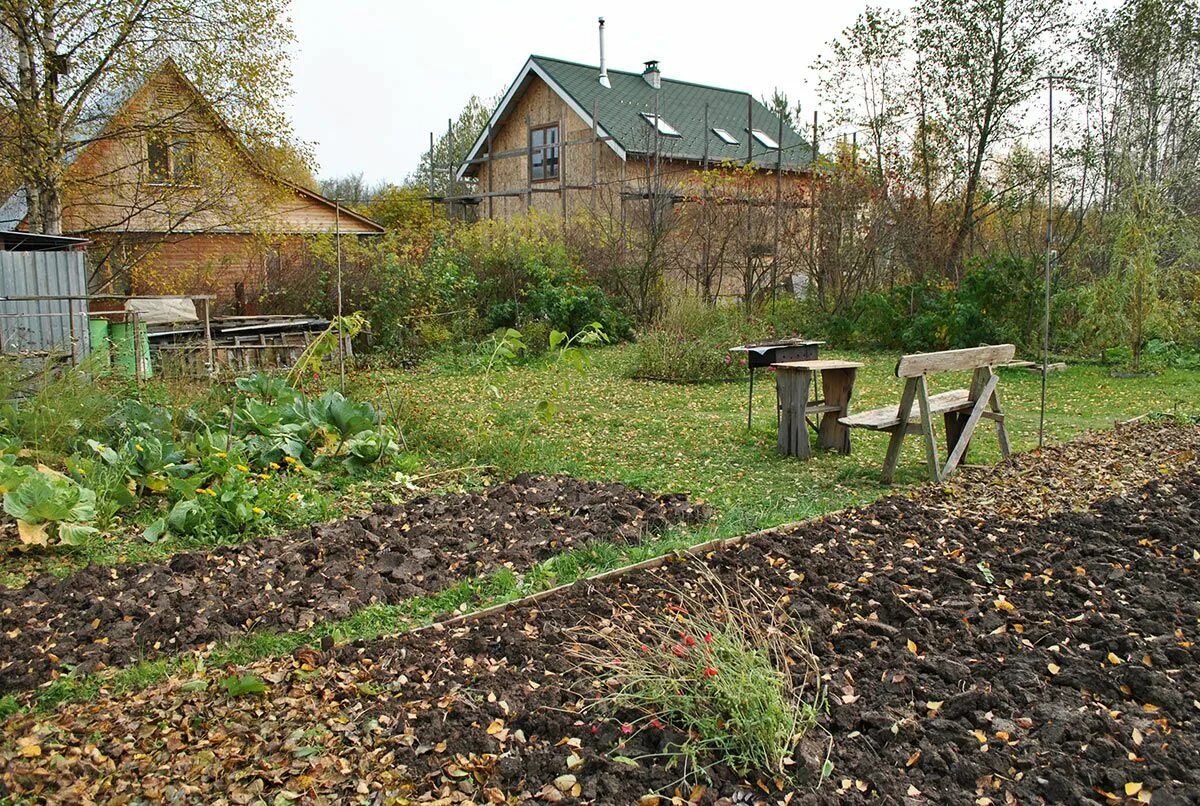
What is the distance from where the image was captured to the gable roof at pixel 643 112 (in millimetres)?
22875

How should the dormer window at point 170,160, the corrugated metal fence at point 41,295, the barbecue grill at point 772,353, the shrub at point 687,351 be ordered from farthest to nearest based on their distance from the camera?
1. the dormer window at point 170,160
2. the shrub at point 687,351
3. the corrugated metal fence at point 41,295
4. the barbecue grill at point 772,353

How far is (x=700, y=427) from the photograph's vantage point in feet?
29.0

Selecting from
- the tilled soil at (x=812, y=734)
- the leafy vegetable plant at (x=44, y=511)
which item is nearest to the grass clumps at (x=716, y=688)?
the tilled soil at (x=812, y=734)

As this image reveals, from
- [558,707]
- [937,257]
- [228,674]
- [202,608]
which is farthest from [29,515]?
[937,257]

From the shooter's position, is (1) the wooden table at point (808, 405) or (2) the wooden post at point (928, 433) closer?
(2) the wooden post at point (928, 433)

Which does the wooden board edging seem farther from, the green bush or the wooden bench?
the green bush

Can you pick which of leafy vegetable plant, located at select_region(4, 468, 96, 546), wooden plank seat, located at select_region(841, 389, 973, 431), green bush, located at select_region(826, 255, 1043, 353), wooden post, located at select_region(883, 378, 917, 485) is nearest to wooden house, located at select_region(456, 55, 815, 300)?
green bush, located at select_region(826, 255, 1043, 353)

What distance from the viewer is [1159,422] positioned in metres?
8.24

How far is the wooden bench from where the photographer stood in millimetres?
6129

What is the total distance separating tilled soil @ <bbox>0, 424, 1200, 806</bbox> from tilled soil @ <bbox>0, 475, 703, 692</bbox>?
1.69 feet

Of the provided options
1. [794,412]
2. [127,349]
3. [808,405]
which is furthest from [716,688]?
[127,349]

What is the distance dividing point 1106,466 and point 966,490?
1.33 m

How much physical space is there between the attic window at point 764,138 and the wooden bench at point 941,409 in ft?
64.9

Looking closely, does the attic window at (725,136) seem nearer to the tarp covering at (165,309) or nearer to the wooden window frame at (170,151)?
the wooden window frame at (170,151)
